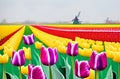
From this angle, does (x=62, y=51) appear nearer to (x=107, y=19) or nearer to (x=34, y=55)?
(x=34, y=55)

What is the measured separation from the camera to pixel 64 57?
1.10 m

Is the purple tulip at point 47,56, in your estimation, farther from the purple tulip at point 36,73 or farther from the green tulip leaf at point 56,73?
the green tulip leaf at point 56,73

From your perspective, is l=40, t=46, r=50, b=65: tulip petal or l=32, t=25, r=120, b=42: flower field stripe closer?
l=40, t=46, r=50, b=65: tulip petal

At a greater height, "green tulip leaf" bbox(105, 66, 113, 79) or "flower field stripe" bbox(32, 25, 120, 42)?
"flower field stripe" bbox(32, 25, 120, 42)

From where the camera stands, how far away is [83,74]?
25.5 inches

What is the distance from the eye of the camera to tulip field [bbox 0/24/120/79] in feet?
2.21

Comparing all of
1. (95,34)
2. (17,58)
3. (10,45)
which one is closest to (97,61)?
(17,58)

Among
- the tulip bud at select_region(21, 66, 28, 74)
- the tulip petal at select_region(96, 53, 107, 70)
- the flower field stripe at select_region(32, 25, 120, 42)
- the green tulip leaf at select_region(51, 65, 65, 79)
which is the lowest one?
the green tulip leaf at select_region(51, 65, 65, 79)

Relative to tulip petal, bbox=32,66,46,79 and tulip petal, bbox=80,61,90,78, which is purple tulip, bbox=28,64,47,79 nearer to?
tulip petal, bbox=32,66,46,79

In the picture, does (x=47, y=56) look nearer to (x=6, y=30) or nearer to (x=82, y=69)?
(x=82, y=69)

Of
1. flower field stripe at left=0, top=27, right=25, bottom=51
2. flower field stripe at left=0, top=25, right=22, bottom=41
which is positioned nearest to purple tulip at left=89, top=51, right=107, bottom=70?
flower field stripe at left=0, top=27, right=25, bottom=51

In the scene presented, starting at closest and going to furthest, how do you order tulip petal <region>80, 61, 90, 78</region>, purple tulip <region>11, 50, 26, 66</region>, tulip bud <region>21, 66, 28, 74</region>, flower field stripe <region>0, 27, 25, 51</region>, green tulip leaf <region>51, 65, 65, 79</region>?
tulip petal <region>80, 61, 90, 78</region>
purple tulip <region>11, 50, 26, 66</region>
tulip bud <region>21, 66, 28, 74</region>
green tulip leaf <region>51, 65, 65, 79</region>
flower field stripe <region>0, 27, 25, 51</region>

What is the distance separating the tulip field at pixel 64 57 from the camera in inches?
26.5

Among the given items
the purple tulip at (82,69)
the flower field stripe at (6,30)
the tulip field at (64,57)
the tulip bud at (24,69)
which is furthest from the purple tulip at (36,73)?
the flower field stripe at (6,30)
